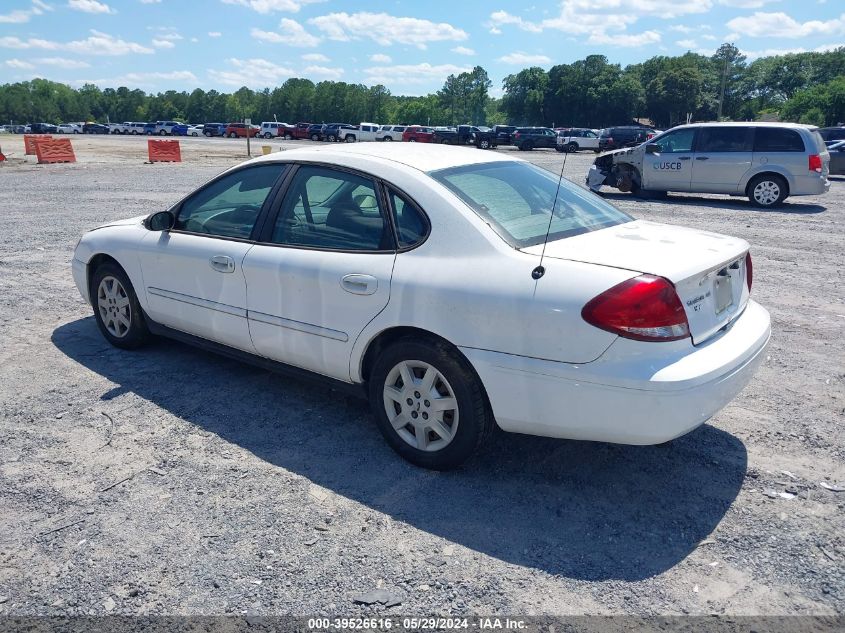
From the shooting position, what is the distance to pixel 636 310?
2.94 metres

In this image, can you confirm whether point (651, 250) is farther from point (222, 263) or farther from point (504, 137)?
point (504, 137)

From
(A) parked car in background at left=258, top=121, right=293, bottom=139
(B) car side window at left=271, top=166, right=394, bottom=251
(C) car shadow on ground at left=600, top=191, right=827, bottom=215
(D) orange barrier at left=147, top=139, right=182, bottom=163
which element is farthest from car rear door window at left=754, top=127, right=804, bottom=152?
(A) parked car in background at left=258, top=121, right=293, bottom=139

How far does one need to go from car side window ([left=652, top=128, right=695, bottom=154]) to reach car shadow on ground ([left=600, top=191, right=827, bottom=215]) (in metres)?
1.10

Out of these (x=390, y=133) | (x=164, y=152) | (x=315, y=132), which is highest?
(x=315, y=132)

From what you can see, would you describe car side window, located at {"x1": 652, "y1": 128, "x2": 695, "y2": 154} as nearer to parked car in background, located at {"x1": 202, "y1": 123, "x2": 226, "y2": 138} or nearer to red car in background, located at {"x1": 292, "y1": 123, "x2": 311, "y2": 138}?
red car in background, located at {"x1": 292, "y1": 123, "x2": 311, "y2": 138}

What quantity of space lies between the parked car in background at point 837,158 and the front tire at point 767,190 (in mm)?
9668

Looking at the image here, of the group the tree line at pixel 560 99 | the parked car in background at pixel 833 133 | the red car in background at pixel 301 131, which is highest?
the tree line at pixel 560 99

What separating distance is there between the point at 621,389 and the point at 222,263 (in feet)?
8.57

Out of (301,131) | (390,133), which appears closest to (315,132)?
(301,131)

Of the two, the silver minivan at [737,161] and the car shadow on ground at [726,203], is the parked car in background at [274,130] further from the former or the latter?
the silver minivan at [737,161]

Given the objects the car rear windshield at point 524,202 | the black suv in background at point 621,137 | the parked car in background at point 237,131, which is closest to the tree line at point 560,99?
the black suv in background at point 621,137

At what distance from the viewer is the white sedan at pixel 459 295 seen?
299cm

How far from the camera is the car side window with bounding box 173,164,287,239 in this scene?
433 cm

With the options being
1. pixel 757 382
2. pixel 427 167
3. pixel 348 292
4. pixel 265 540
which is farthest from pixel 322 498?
pixel 757 382
